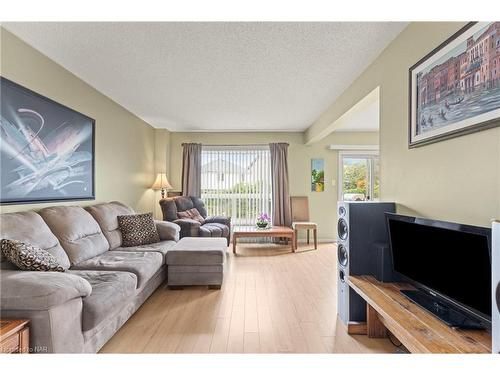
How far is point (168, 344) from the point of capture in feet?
7.00

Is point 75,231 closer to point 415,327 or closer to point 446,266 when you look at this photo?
point 415,327

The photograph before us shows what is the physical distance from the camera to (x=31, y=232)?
2.28 meters

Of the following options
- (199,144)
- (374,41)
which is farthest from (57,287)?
(199,144)

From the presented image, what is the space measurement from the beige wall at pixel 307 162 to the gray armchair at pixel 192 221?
2.80 ft

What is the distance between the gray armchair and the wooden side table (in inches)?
126

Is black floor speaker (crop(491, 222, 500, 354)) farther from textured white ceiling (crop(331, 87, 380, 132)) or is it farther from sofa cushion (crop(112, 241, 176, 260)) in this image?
sofa cushion (crop(112, 241, 176, 260))

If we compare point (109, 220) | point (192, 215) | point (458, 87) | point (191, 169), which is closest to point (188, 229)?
point (192, 215)

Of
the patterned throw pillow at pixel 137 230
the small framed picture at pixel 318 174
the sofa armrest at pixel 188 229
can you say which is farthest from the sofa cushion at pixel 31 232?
the small framed picture at pixel 318 174

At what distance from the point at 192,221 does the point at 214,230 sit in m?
0.41

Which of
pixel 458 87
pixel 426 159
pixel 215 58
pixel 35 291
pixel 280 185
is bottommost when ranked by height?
pixel 35 291

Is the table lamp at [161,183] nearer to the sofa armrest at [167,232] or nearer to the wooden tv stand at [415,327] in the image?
the sofa armrest at [167,232]
